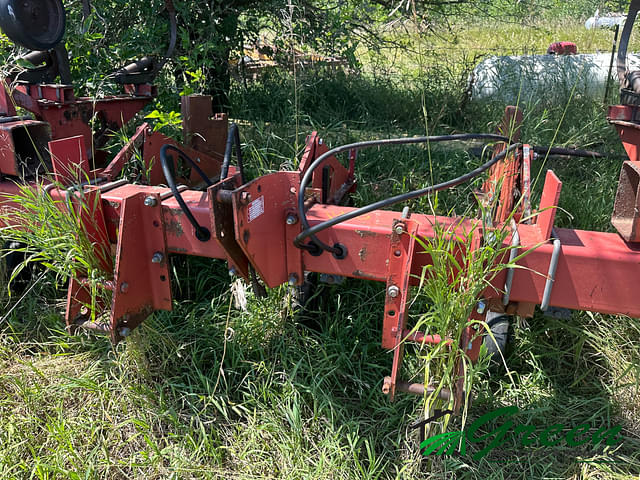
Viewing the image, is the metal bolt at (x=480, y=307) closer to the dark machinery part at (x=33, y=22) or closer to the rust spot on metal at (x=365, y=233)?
Result: the rust spot on metal at (x=365, y=233)

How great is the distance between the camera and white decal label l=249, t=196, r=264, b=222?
5.87 ft

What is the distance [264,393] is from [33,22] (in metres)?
2.15

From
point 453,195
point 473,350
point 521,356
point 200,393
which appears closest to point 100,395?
point 200,393

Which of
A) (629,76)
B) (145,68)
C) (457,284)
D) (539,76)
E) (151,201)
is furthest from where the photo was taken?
(539,76)

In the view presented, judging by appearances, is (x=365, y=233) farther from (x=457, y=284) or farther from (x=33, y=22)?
(x=33, y=22)

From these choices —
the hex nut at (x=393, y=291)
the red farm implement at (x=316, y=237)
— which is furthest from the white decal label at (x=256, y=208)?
the hex nut at (x=393, y=291)

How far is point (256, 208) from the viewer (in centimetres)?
181

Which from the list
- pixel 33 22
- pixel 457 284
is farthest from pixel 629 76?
pixel 33 22

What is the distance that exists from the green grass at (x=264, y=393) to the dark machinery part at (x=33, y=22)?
1.24 meters

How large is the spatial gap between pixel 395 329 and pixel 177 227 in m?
0.90

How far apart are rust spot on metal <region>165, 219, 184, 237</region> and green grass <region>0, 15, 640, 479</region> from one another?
0.53m

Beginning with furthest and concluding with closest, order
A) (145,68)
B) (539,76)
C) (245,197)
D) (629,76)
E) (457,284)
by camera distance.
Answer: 1. (539,76)
2. (145,68)
3. (629,76)
4. (457,284)
5. (245,197)

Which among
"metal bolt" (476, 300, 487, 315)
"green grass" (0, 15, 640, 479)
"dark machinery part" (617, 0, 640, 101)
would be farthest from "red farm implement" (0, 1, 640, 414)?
"dark machinery part" (617, 0, 640, 101)

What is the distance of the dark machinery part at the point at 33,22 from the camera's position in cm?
257
